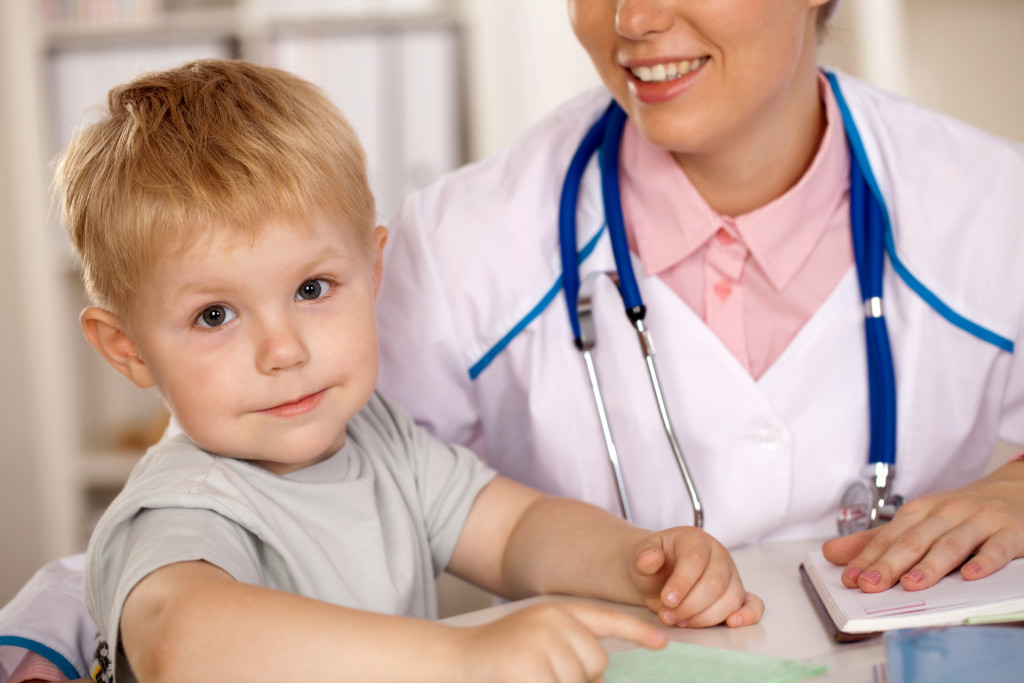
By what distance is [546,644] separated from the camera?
2.21 feet

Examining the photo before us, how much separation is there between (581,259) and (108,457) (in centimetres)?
182

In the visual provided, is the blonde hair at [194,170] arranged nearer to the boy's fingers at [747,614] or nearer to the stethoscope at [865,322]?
the stethoscope at [865,322]

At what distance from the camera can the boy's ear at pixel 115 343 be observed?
92 centimetres

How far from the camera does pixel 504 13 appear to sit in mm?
2496

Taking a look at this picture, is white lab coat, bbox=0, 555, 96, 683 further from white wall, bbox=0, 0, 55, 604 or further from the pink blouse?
white wall, bbox=0, 0, 55, 604

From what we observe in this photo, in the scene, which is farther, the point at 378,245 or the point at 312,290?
the point at 378,245

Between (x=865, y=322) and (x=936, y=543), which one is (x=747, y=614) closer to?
(x=936, y=543)

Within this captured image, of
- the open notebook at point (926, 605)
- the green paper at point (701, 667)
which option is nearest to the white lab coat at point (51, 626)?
the green paper at point (701, 667)

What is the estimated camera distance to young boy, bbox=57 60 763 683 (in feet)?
2.50

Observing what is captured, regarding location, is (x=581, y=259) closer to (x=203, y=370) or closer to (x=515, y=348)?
(x=515, y=348)

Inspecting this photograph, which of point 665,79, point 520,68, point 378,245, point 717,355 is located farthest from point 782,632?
point 520,68

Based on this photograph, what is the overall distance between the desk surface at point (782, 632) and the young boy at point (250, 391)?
0.02 meters

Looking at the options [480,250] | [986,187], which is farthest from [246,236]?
[986,187]

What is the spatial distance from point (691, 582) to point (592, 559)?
→ 14 centimetres
